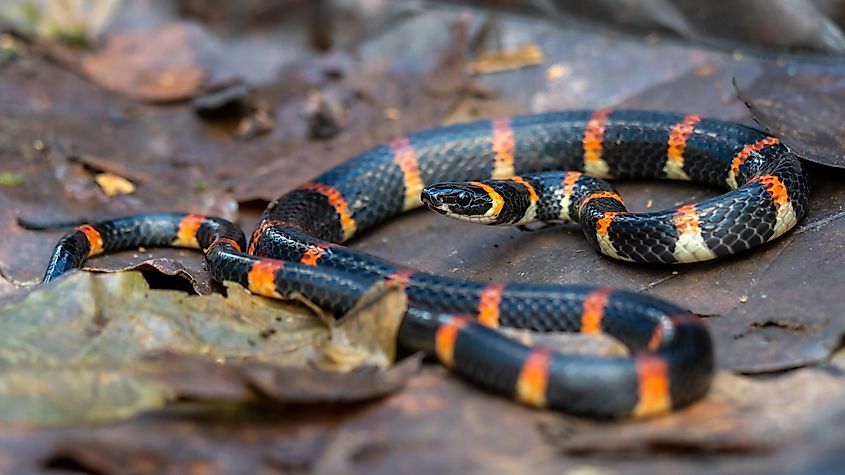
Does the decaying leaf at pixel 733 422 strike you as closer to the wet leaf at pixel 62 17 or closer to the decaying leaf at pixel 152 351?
the decaying leaf at pixel 152 351

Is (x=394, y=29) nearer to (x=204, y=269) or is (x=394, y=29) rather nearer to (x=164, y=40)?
(x=164, y=40)

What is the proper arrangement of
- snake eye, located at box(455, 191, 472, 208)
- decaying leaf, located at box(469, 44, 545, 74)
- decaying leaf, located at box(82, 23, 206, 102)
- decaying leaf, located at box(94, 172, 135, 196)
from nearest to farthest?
1. snake eye, located at box(455, 191, 472, 208)
2. decaying leaf, located at box(94, 172, 135, 196)
3. decaying leaf, located at box(469, 44, 545, 74)
4. decaying leaf, located at box(82, 23, 206, 102)

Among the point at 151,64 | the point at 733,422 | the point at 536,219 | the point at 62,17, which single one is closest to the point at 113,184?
the point at 151,64

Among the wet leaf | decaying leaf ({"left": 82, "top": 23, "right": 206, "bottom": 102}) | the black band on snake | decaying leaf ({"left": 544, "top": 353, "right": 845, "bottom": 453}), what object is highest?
the wet leaf

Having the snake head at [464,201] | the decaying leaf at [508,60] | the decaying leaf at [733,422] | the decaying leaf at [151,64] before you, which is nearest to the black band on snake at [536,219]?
the snake head at [464,201]

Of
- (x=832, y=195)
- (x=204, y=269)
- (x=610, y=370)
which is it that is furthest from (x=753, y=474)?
(x=204, y=269)

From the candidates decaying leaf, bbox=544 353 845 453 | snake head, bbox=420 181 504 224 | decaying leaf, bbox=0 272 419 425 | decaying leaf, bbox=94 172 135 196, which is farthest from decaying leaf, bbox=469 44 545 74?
decaying leaf, bbox=544 353 845 453

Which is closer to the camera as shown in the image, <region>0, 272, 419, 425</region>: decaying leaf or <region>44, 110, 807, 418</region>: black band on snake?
<region>0, 272, 419, 425</region>: decaying leaf

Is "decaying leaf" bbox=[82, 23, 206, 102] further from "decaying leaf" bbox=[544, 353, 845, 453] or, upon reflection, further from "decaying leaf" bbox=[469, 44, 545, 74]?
"decaying leaf" bbox=[544, 353, 845, 453]

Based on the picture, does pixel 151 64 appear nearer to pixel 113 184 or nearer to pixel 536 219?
pixel 113 184
